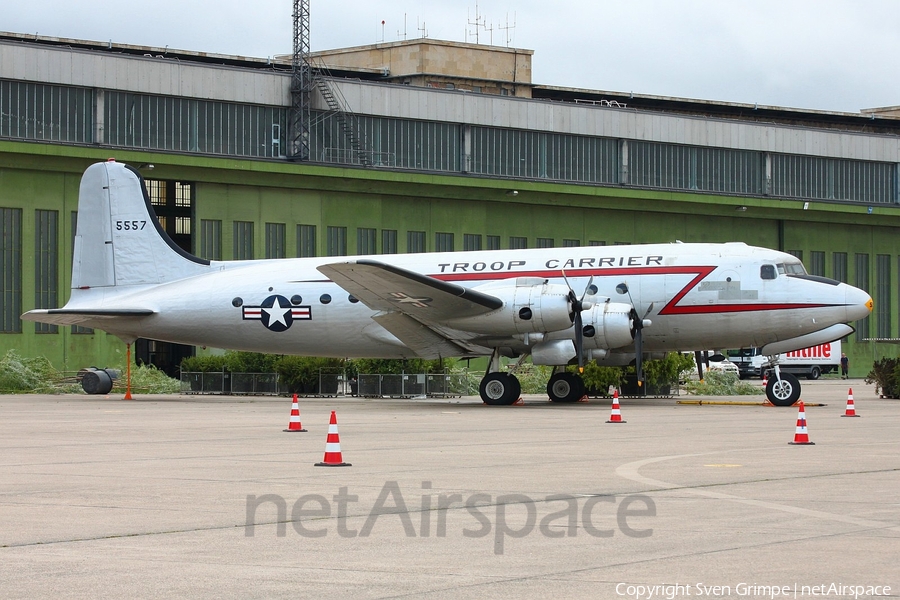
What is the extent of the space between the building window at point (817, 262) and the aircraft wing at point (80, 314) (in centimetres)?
4308

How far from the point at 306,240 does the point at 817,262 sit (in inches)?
1181

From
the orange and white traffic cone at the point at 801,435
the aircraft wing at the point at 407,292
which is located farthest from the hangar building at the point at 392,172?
the orange and white traffic cone at the point at 801,435

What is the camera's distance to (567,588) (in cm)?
684

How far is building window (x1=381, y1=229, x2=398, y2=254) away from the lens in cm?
5475

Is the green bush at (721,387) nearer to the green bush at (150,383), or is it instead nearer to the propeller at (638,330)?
the propeller at (638,330)

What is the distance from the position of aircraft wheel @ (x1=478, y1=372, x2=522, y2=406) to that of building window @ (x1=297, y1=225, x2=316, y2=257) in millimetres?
25047

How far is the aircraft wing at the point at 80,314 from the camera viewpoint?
32.8 m

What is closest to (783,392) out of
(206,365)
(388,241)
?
(206,365)

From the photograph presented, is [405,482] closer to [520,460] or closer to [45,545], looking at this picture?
[520,460]

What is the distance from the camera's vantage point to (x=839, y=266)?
65562mm

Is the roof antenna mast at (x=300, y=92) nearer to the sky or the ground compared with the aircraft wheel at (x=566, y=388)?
nearer to the sky

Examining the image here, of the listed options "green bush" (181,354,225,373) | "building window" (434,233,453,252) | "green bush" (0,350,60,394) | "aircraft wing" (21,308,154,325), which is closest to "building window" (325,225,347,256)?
"building window" (434,233,453,252)

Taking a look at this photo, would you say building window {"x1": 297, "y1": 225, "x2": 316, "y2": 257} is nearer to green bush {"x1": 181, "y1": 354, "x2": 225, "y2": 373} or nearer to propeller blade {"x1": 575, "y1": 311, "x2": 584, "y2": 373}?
green bush {"x1": 181, "y1": 354, "x2": 225, "y2": 373}

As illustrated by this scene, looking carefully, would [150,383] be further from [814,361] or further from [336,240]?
[814,361]
